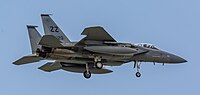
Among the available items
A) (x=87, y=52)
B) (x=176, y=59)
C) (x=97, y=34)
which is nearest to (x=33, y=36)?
(x=87, y=52)

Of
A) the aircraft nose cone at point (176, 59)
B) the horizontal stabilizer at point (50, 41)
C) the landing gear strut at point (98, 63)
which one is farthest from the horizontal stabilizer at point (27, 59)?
the aircraft nose cone at point (176, 59)

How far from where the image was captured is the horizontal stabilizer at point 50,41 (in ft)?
140

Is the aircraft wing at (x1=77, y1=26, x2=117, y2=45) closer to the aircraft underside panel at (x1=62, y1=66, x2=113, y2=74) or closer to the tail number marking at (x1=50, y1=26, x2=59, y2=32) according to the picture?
the tail number marking at (x1=50, y1=26, x2=59, y2=32)

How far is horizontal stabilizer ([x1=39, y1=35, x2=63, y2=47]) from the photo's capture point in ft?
140

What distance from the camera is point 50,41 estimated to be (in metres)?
43.2

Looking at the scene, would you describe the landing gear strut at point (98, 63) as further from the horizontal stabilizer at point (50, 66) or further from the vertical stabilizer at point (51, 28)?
the horizontal stabilizer at point (50, 66)

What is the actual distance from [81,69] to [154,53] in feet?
17.9

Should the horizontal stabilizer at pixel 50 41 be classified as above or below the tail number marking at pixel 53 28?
below

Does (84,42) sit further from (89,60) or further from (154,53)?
(154,53)

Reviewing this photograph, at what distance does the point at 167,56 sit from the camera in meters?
47.8

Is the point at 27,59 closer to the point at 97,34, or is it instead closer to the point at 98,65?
the point at 98,65

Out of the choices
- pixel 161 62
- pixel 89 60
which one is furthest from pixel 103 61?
pixel 161 62

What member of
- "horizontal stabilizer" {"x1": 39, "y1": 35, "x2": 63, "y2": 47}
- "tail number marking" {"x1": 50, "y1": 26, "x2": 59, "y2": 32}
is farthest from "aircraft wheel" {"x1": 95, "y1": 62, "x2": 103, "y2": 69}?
"tail number marking" {"x1": 50, "y1": 26, "x2": 59, "y2": 32}

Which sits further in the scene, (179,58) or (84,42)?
(179,58)
